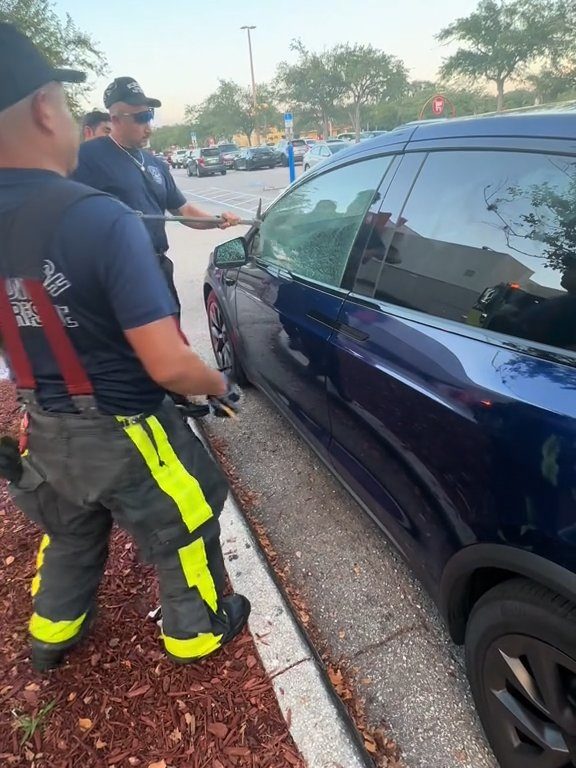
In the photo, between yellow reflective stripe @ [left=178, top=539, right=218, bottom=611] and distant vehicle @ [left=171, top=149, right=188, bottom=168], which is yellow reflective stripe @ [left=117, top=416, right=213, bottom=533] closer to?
yellow reflective stripe @ [left=178, top=539, right=218, bottom=611]

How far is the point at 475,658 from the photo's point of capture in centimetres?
153

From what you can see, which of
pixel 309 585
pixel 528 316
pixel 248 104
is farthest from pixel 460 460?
pixel 248 104

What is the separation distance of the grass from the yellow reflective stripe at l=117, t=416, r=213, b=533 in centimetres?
79

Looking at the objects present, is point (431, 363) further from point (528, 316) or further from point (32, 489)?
point (32, 489)

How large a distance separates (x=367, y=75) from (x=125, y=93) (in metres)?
53.8

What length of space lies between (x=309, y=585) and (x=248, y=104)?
7293 centimetres

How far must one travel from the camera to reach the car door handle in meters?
1.90

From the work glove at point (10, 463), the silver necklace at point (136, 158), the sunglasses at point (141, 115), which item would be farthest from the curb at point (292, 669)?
the sunglasses at point (141, 115)

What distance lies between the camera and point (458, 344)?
1511mm

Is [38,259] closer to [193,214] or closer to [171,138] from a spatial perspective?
[193,214]

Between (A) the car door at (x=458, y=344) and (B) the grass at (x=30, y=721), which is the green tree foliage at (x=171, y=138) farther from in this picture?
(B) the grass at (x=30, y=721)

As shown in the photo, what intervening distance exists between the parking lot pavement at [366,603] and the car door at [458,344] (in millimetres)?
451

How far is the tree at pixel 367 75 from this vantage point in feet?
160

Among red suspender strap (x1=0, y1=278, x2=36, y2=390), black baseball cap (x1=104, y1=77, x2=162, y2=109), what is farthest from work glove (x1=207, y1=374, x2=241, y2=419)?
black baseball cap (x1=104, y1=77, x2=162, y2=109)
